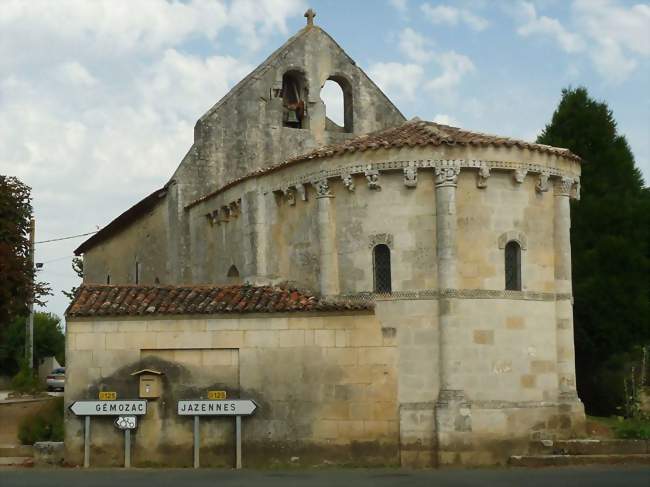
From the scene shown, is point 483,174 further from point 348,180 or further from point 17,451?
point 17,451

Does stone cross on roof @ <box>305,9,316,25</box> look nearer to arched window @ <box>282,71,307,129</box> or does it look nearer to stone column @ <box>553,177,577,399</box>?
arched window @ <box>282,71,307,129</box>

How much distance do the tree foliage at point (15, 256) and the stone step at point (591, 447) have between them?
15.4 meters

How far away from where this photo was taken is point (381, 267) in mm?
21641

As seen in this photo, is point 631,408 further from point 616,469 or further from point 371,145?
point 371,145

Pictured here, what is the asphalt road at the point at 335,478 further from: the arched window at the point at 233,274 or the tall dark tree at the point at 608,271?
the tall dark tree at the point at 608,271

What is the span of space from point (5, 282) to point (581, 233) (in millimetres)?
18084

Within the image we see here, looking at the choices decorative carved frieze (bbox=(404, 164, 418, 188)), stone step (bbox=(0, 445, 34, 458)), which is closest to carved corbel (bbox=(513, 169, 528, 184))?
decorative carved frieze (bbox=(404, 164, 418, 188))

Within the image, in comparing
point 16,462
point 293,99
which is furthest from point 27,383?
point 16,462

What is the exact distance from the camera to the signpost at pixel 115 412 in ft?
68.2

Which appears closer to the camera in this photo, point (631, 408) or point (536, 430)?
point (536, 430)

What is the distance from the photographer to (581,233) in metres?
33.3

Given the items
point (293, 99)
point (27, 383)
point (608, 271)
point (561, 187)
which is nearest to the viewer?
point (561, 187)

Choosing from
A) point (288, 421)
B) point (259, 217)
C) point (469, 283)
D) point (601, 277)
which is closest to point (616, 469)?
point (469, 283)

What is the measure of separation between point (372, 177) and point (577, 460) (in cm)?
708
